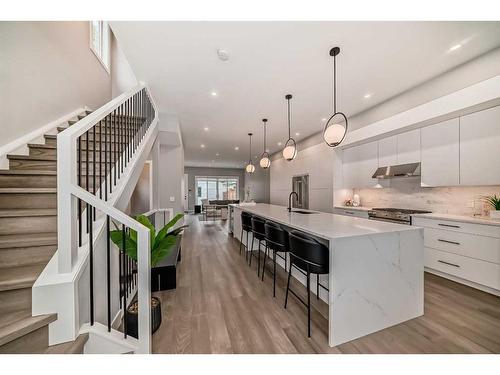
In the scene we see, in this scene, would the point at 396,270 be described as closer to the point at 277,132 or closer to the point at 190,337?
the point at 190,337

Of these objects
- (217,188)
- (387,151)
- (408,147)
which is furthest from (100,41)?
(217,188)

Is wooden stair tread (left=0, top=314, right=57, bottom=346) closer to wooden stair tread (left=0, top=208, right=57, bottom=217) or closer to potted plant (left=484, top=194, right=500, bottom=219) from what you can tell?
wooden stair tread (left=0, top=208, right=57, bottom=217)

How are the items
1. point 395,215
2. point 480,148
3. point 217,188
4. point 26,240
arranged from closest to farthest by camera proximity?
point 26,240
point 480,148
point 395,215
point 217,188

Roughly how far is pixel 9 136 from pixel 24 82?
2.27 feet

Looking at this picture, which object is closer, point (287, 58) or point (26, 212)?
point (26, 212)

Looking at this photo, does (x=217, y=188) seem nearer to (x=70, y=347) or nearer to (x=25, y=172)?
(x=25, y=172)

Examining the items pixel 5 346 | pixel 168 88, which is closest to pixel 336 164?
pixel 168 88

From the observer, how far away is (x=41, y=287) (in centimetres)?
108

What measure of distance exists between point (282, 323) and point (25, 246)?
7.11ft

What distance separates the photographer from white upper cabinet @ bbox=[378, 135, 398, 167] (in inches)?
145

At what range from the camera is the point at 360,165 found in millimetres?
4418

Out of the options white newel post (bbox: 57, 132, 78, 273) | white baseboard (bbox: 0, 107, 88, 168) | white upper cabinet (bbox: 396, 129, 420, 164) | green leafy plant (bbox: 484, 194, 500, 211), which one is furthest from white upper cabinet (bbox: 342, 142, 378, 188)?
white baseboard (bbox: 0, 107, 88, 168)

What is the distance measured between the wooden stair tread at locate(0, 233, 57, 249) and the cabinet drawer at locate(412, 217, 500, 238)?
14.5ft

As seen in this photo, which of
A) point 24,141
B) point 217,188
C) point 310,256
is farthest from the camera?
point 217,188
